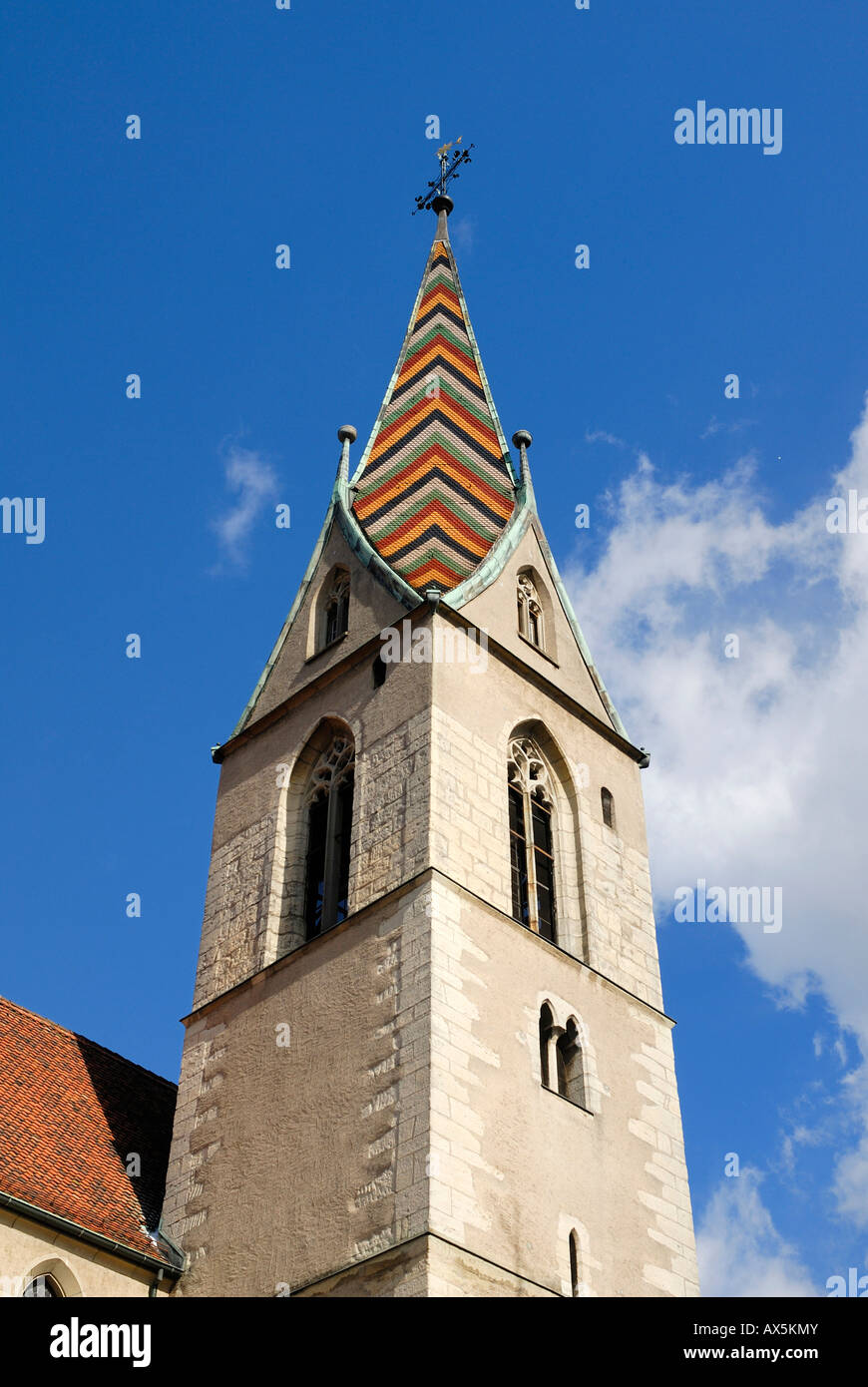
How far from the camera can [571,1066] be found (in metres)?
17.8

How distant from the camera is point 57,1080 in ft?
61.7

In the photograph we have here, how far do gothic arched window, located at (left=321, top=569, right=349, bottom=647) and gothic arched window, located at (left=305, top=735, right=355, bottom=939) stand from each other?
1.96 metres

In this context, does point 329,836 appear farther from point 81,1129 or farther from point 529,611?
point 529,611

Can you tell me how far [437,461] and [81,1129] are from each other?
35.1 ft

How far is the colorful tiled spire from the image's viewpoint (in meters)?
22.0

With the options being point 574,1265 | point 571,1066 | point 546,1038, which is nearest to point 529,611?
point 546,1038

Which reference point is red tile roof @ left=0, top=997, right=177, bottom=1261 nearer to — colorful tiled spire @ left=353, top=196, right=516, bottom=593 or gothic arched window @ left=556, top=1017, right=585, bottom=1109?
gothic arched window @ left=556, top=1017, right=585, bottom=1109

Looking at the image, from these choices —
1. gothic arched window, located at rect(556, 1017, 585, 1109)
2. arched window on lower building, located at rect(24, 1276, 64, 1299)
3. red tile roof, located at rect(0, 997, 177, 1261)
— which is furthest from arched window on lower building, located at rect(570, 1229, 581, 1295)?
arched window on lower building, located at rect(24, 1276, 64, 1299)

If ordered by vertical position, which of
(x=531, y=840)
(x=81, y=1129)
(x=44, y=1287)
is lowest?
(x=44, y=1287)

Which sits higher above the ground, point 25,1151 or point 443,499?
point 443,499
